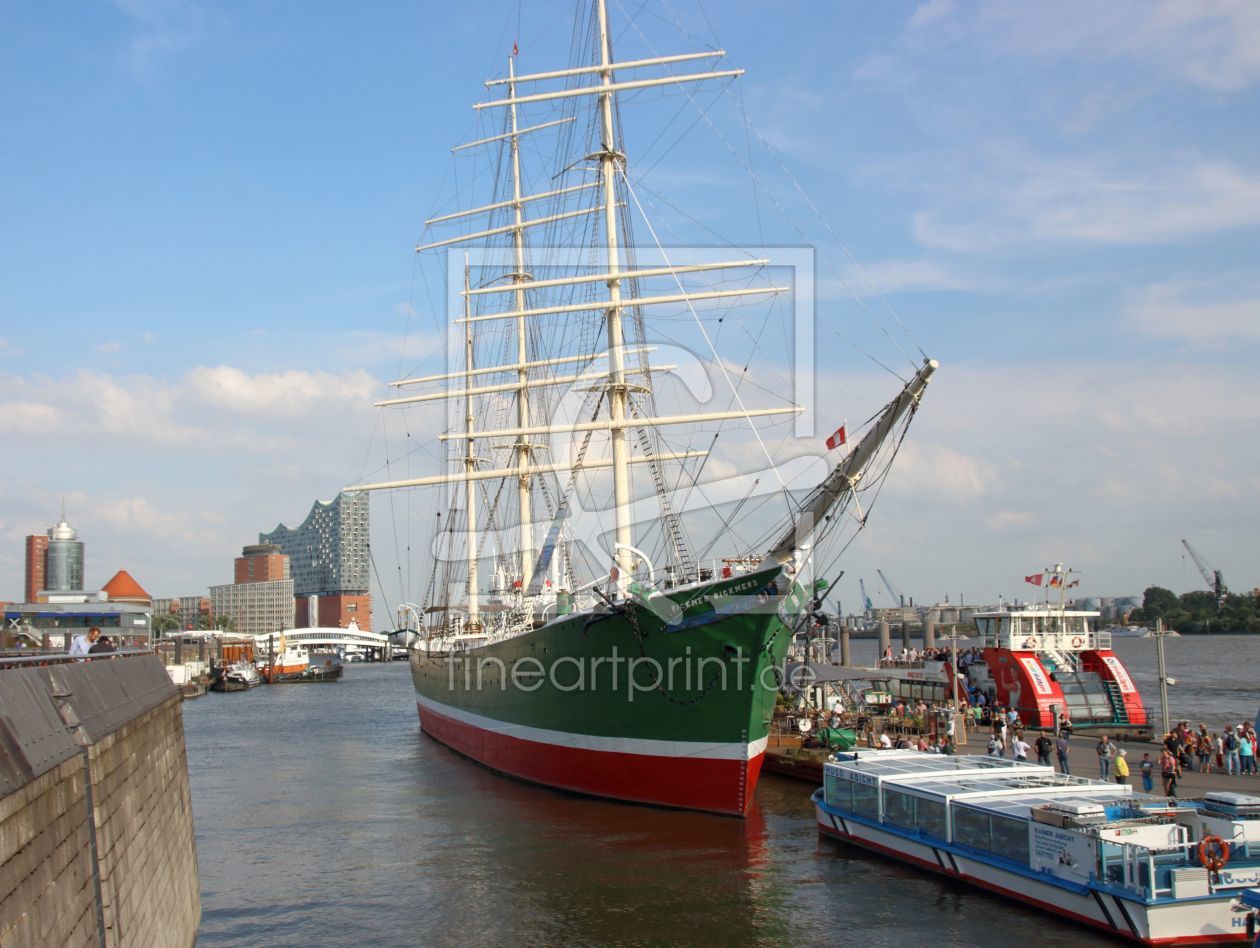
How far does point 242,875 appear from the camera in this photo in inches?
889

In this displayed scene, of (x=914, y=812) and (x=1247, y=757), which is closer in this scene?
(x=914, y=812)

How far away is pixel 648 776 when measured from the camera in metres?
26.3

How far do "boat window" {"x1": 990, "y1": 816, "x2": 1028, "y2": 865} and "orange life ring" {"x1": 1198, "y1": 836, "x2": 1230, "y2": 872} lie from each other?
2960 mm

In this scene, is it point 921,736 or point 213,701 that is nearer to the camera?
point 921,736

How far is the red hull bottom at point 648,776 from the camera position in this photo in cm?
2533

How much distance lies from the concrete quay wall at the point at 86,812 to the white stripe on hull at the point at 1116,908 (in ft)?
44.1

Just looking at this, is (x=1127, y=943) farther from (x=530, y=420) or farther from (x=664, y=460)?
(x=530, y=420)

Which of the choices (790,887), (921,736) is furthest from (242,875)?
(921,736)

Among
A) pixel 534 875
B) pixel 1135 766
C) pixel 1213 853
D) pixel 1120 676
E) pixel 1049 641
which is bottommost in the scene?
pixel 534 875

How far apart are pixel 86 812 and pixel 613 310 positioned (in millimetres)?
25205

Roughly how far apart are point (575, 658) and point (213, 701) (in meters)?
63.0

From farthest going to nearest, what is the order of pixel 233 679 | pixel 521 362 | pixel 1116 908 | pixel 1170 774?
pixel 233 679
pixel 521 362
pixel 1170 774
pixel 1116 908

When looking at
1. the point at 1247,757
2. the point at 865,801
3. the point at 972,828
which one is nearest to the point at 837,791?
the point at 865,801

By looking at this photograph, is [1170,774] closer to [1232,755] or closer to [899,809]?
[1232,755]
